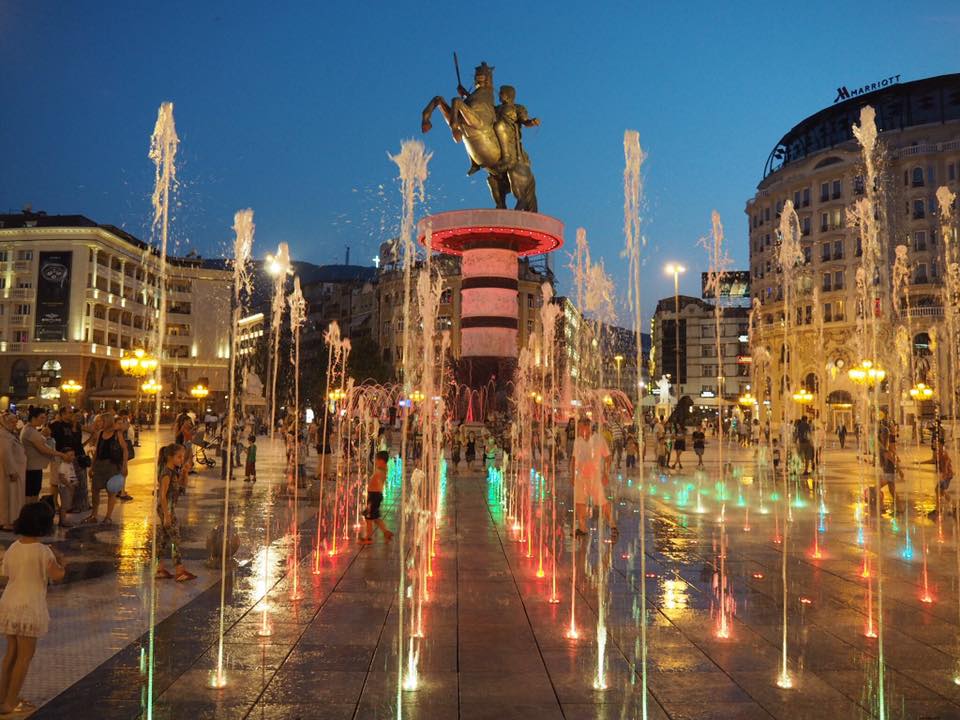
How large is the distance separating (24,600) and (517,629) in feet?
12.4

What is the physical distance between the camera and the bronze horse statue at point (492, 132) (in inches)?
1516

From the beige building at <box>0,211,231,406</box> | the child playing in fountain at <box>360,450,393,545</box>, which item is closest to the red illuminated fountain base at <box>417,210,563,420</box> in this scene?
the child playing in fountain at <box>360,450,393,545</box>

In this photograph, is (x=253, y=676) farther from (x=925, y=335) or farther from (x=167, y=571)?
(x=925, y=335)

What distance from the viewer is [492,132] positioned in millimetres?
39062

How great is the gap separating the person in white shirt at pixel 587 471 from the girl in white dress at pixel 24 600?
790 centimetres

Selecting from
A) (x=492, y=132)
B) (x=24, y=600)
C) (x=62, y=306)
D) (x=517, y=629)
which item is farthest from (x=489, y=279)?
(x=62, y=306)

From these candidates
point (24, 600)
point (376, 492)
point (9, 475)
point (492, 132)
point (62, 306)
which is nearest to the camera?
point (24, 600)

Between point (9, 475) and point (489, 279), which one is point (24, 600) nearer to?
point (9, 475)

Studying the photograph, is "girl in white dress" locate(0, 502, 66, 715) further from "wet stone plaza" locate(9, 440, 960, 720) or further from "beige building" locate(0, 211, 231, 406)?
"beige building" locate(0, 211, 231, 406)

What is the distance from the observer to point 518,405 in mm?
38781

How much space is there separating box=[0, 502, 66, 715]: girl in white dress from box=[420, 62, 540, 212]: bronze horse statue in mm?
33777

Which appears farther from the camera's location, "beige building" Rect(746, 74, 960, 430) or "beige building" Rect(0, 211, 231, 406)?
"beige building" Rect(0, 211, 231, 406)

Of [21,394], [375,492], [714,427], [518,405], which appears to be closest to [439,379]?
[518,405]

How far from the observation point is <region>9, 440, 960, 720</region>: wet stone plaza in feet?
17.1
